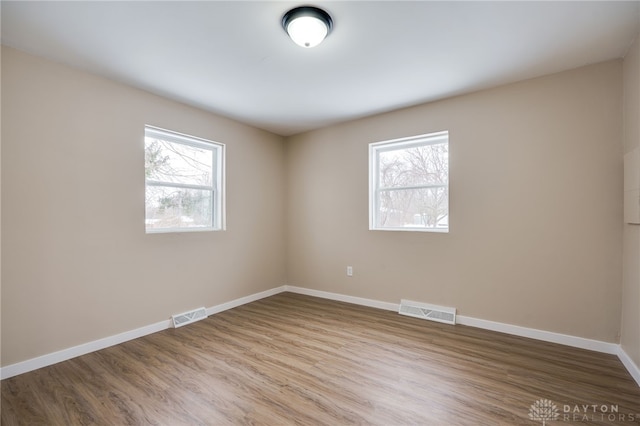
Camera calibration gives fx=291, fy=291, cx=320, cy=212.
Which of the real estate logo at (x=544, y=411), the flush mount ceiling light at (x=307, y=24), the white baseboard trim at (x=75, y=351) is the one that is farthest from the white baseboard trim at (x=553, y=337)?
the flush mount ceiling light at (x=307, y=24)

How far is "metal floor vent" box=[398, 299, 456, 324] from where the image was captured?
3.30 metres

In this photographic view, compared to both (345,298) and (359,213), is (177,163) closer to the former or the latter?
(359,213)

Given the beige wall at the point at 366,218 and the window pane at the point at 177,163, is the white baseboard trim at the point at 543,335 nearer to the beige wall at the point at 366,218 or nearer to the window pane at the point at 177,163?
the beige wall at the point at 366,218

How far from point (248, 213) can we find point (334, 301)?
1.78 meters

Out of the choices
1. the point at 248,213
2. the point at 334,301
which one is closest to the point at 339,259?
the point at 334,301

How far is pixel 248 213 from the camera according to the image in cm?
423

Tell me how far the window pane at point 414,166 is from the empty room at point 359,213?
1.0 inches

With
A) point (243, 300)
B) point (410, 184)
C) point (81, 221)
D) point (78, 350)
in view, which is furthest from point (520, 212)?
point (78, 350)

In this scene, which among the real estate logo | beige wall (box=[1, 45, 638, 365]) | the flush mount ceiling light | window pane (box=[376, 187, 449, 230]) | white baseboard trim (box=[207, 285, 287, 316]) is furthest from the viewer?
white baseboard trim (box=[207, 285, 287, 316])

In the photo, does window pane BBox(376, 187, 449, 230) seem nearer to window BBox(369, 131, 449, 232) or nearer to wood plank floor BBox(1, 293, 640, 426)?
window BBox(369, 131, 449, 232)

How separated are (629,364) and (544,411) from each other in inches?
42.0

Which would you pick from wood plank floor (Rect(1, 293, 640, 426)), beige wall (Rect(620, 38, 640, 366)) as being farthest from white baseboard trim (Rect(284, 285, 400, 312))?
beige wall (Rect(620, 38, 640, 366))

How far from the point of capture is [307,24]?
1.94 meters

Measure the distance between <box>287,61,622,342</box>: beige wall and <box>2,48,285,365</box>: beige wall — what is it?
2.29m
